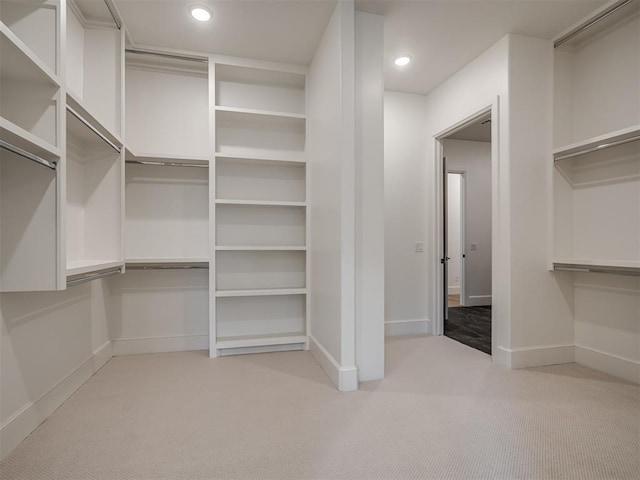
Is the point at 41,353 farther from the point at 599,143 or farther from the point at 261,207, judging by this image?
the point at 599,143

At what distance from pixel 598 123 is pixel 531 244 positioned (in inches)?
43.0

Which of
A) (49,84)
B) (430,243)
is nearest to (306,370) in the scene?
(430,243)

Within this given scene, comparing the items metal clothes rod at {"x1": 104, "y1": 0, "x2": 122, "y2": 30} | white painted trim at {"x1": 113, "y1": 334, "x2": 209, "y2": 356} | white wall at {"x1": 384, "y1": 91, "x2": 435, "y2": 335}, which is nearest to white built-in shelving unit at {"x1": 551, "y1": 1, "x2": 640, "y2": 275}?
white wall at {"x1": 384, "y1": 91, "x2": 435, "y2": 335}

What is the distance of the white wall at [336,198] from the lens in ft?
7.51

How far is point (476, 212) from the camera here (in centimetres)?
557

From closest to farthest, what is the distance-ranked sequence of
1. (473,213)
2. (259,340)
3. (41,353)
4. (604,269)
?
(41,353) < (604,269) < (259,340) < (473,213)

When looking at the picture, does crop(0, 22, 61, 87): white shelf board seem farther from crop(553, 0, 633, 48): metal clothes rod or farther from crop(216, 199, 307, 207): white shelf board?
crop(553, 0, 633, 48): metal clothes rod

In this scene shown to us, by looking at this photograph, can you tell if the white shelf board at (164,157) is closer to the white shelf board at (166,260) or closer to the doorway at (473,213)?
the white shelf board at (166,260)

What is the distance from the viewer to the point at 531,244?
9.05ft

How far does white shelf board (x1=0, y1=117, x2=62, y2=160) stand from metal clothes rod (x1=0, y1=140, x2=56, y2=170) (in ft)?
0.10

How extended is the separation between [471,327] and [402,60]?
3134mm

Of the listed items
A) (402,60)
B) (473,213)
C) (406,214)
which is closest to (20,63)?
(402,60)

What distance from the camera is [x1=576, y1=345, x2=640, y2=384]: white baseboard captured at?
2.43 m

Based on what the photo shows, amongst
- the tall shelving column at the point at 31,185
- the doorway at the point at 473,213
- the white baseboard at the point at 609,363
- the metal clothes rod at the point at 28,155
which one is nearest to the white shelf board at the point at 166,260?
the tall shelving column at the point at 31,185
